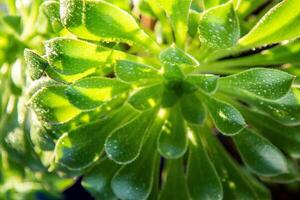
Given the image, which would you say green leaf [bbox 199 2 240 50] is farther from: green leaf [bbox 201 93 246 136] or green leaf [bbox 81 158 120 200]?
green leaf [bbox 81 158 120 200]

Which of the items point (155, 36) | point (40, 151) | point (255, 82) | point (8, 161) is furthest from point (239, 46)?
point (8, 161)

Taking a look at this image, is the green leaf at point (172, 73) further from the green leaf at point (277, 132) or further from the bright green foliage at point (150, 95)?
the green leaf at point (277, 132)

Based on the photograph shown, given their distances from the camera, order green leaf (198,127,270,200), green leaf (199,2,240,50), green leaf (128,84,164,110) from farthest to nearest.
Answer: green leaf (198,127,270,200) < green leaf (128,84,164,110) < green leaf (199,2,240,50)

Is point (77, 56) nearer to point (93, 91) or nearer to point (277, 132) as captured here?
point (93, 91)

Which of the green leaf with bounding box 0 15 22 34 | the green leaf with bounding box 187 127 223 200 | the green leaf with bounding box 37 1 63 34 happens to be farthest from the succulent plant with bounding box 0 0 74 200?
the green leaf with bounding box 187 127 223 200

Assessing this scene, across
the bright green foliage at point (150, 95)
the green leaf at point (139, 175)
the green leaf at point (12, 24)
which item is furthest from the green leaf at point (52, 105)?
the green leaf at point (12, 24)

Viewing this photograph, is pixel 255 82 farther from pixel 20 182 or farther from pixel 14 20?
pixel 20 182

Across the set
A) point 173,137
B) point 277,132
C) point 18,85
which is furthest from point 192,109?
point 18,85
